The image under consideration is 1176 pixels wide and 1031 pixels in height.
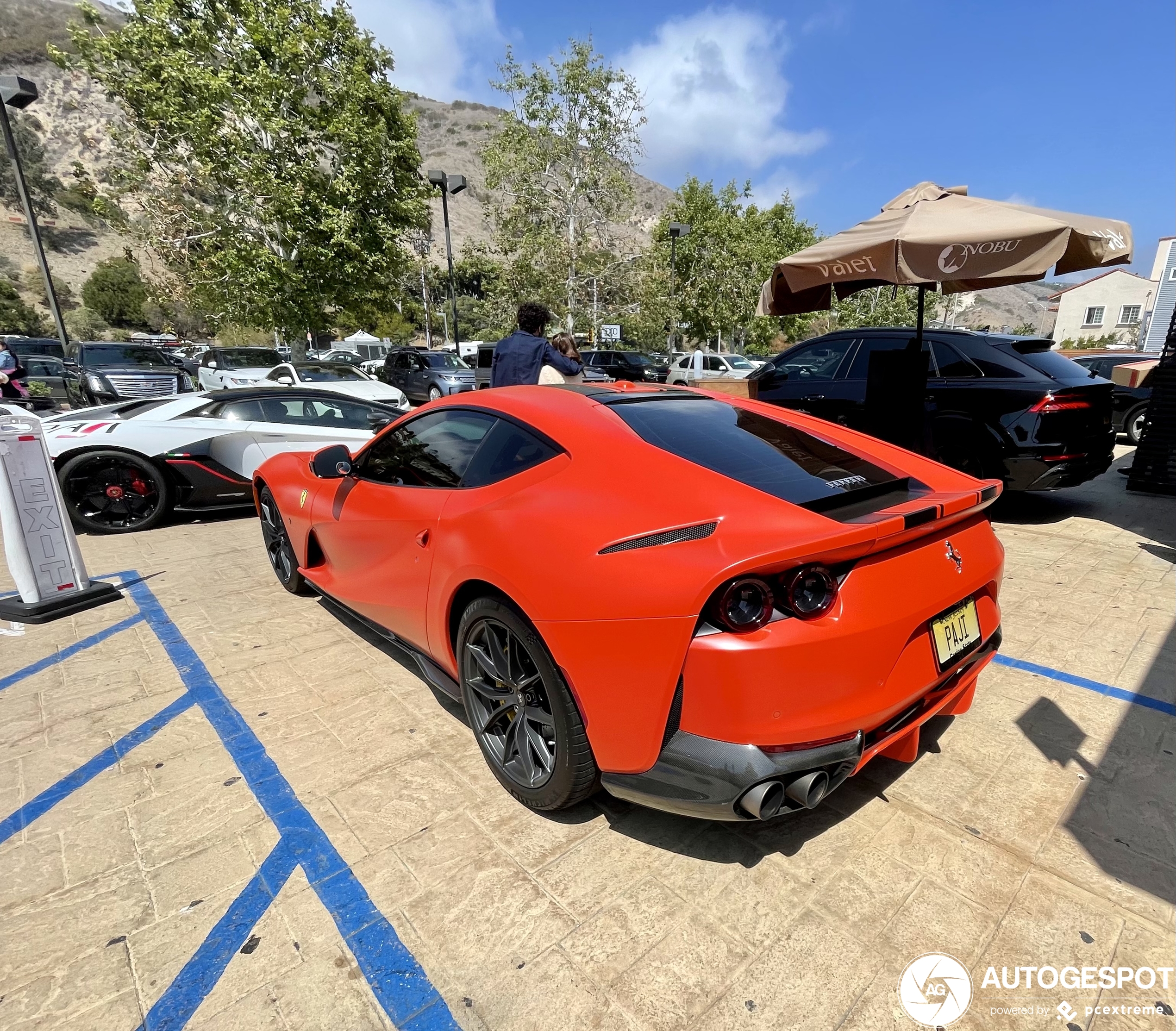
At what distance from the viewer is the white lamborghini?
5602 millimetres

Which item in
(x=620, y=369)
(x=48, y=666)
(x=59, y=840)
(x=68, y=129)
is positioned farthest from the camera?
(x=68, y=129)

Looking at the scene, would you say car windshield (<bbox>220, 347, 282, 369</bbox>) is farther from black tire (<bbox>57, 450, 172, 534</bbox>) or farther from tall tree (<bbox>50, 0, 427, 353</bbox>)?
black tire (<bbox>57, 450, 172, 534</bbox>)

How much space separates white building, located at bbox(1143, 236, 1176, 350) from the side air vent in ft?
145

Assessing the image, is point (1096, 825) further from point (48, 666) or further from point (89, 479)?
point (89, 479)

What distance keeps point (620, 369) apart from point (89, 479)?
16448mm

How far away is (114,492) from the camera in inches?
228

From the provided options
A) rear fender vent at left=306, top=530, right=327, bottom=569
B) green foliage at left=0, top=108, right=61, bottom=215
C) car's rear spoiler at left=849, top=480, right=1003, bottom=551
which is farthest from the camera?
green foliage at left=0, top=108, right=61, bottom=215

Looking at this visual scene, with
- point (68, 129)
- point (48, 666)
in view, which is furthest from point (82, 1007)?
point (68, 129)

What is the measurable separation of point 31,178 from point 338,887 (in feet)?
272

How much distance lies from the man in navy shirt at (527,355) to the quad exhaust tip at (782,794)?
395 cm

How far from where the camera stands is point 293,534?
3850 millimetres

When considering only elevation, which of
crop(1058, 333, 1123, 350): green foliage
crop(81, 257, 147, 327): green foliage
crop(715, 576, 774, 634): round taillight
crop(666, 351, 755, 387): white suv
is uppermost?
crop(81, 257, 147, 327): green foliage

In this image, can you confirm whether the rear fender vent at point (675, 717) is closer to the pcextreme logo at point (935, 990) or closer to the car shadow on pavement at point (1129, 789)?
the pcextreme logo at point (935, 990)

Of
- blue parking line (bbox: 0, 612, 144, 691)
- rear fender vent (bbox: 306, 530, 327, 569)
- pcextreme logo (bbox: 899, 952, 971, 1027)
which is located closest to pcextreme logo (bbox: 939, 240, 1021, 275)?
pcextreme logo (bbox: 899, 952, 971, 1027)
